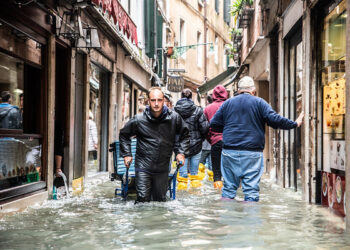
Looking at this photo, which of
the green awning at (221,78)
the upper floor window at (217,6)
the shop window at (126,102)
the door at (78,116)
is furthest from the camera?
the upper floor window at (217,6)

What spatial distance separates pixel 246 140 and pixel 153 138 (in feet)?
3.75

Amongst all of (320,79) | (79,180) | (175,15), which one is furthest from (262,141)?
(175,15)

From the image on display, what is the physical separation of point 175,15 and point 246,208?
2354 centimetres

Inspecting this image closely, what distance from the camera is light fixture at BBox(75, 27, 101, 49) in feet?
33.9

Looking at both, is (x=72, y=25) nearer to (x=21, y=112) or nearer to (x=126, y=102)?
(x=21, y=112)

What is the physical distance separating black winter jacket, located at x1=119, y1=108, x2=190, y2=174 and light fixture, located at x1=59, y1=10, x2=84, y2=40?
2976mm

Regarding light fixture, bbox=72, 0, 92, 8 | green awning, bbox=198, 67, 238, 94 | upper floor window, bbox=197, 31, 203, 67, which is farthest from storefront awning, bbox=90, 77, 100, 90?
upper floor window, bbox=197, 31, 203, 67

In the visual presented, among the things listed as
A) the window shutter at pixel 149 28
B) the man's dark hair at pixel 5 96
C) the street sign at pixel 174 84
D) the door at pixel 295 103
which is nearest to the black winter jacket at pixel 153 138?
the man's dark hair at pixel 5 96

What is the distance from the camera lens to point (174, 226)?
5828 mm

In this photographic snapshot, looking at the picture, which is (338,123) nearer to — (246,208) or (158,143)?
(246,208)

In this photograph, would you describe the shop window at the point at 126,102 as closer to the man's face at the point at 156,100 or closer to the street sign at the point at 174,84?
the street sign at the point at 174,84

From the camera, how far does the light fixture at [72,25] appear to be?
9.53 metres

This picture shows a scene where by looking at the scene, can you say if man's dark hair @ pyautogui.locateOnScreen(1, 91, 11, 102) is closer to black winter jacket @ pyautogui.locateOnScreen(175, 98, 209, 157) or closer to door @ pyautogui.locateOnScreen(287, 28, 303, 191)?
black winter jacket @ pyautogui.locateOnScreen(175, 98, 209, 157)

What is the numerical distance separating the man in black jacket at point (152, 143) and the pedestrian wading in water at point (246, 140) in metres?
0.72
